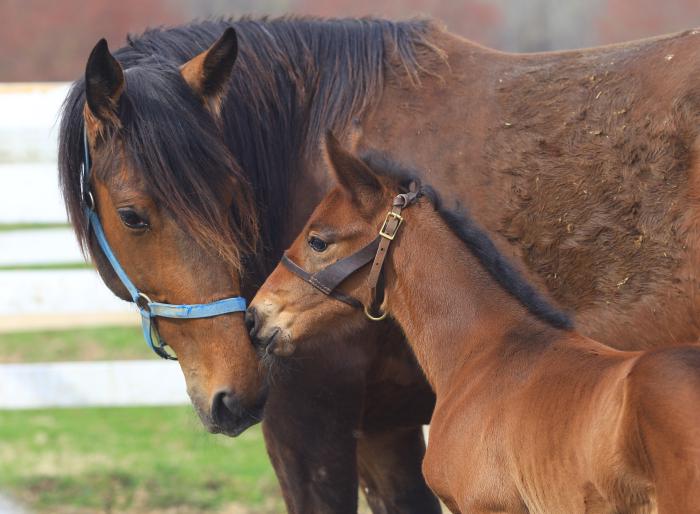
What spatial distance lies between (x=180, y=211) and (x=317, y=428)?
83 centimetres

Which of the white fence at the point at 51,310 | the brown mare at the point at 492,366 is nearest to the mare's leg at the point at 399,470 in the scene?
the brown mare at the point at 492,366

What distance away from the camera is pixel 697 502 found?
232cm

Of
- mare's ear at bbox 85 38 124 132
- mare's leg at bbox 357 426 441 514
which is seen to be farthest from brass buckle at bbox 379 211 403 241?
mare's leg at bbox 357 426 441 514

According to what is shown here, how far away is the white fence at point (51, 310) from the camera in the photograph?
18.0ft

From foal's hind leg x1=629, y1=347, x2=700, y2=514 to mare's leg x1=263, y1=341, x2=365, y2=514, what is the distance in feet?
3.79

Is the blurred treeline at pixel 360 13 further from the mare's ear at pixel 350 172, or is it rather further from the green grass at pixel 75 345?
the mare's ear at pixel 350 172

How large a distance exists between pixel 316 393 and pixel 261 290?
377mm

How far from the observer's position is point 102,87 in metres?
3.15

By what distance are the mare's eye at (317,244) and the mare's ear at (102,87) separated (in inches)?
25.8

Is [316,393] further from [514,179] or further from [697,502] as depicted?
[697,502]

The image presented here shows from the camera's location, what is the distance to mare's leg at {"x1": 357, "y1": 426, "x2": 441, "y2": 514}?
396 centimetres

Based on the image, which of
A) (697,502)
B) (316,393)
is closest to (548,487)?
(697,502)

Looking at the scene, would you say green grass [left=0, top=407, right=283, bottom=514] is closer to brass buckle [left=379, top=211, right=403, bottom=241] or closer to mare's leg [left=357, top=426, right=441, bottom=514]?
mare's leg [left=357, top=426, right=441, bottom=514]

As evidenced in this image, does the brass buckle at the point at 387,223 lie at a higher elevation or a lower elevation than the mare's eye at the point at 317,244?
higher
